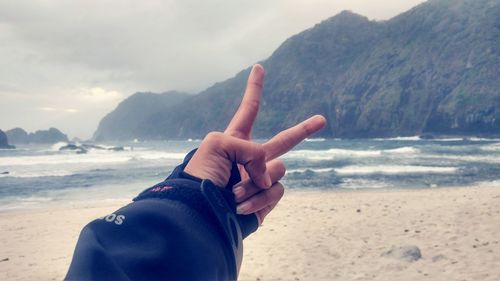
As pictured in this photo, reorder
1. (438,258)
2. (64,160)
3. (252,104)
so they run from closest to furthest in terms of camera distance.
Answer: (252,104) → (438,258) → (64,160)

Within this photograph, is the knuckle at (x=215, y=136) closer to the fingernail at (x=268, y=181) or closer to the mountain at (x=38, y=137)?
the fingernail at (x=268, y=181)

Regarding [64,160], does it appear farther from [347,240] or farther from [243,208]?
[243,208]

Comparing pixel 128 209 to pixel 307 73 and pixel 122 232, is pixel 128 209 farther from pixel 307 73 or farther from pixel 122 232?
pixel 307 73

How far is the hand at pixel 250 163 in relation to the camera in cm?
155

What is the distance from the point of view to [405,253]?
22.5ft

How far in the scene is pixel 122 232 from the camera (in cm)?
129

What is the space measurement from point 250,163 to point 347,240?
292 inches

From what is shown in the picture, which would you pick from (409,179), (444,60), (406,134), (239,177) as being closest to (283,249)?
(239,177)

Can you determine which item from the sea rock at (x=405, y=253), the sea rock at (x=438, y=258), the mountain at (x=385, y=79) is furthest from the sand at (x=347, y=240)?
the mountain at (x=385, y=79)

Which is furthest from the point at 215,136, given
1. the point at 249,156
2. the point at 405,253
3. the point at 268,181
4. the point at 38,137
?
the point at 38,137

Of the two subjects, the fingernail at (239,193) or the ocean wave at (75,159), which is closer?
the fingernail at (239,193)

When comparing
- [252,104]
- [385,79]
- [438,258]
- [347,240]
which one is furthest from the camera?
[385,79]

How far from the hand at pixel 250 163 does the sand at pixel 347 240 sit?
510cm

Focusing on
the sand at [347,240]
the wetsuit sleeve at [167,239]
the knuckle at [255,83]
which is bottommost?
the sand at [347,240]
